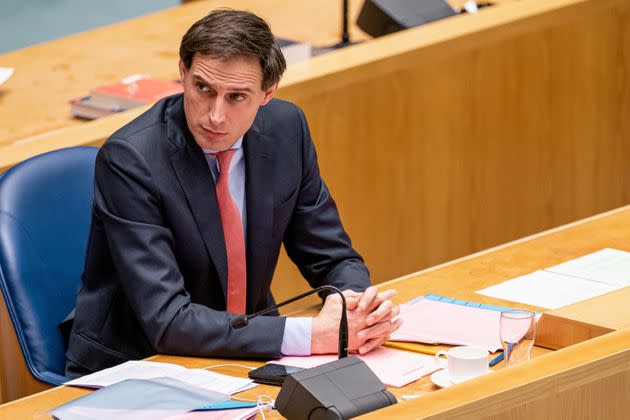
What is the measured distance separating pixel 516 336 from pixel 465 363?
0.39 feet

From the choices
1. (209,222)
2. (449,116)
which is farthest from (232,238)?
(449,116)

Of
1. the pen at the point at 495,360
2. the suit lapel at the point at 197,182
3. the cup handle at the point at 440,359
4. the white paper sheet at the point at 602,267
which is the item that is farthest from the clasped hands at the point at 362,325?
the white paper sheet at the point at 602,267

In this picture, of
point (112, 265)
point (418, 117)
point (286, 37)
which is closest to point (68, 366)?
point (112, 265)

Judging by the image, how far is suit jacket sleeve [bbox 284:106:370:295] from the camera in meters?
2.78

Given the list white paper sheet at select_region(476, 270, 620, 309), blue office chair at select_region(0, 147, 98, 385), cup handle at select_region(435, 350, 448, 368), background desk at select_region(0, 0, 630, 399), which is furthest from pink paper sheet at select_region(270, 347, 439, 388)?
background desk at select_region(0, 0, 630, 399)

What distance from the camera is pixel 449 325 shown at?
248 cm

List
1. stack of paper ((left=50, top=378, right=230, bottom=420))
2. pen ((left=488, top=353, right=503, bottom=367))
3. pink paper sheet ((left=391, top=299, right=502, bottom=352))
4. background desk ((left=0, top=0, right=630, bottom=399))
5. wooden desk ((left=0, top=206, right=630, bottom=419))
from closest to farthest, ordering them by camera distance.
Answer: wooden desk ((left=0, top=206, right=630, bottom=419)), stack of paper ((left=50, top=378, right=230, bottom=420)), pen ((left=488, top=353, right=503, bottom=367)), pink paper sheet ((left=391, top=299, right=502, bottom=352)), background desk ((left=0, top=0, right=630, bottom=399))

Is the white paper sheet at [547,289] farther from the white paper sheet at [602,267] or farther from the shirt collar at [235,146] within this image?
the shirt collar at [235,146]

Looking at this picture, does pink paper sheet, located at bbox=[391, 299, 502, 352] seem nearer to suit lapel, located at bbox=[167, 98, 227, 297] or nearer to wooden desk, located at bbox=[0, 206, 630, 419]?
wooden desk, located at bbox=[0, 206, 630, 419]

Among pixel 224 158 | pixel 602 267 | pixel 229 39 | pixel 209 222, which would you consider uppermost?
pixel 229 39

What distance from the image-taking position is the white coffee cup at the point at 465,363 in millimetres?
2191

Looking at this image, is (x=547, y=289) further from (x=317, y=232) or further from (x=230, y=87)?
(x=230, y=87)

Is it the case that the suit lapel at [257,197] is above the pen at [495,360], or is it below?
above

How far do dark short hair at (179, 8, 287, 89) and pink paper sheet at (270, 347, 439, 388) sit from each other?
1.93 feet
